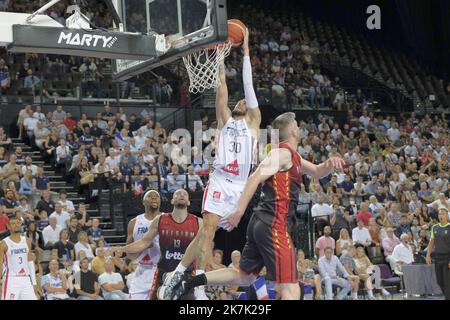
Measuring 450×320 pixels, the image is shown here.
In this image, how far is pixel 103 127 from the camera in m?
19.4

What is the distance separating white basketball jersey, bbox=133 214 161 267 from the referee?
7.46m

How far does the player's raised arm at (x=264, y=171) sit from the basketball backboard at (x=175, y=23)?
174 cm

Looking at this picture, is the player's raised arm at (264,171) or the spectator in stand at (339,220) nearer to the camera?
the player's raised arm at (264,171)

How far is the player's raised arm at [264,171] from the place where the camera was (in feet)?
26.2

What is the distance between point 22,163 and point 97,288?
→ 4.35m

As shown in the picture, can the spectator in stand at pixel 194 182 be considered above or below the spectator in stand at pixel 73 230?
above

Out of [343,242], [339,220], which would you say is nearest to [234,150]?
[343,242]

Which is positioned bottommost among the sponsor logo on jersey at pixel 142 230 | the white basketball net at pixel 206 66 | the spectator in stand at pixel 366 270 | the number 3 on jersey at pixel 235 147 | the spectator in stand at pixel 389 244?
the spectator in stand at pixel 366 270

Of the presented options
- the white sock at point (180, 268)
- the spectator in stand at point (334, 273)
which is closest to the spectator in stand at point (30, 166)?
the spectator in stand at point (334, 273)

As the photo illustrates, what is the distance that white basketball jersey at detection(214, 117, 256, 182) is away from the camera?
1008cm

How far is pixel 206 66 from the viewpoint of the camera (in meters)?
10.3

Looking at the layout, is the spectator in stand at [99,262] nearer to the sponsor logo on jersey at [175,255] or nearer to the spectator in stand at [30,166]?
the spectator in stand at [30,166]
